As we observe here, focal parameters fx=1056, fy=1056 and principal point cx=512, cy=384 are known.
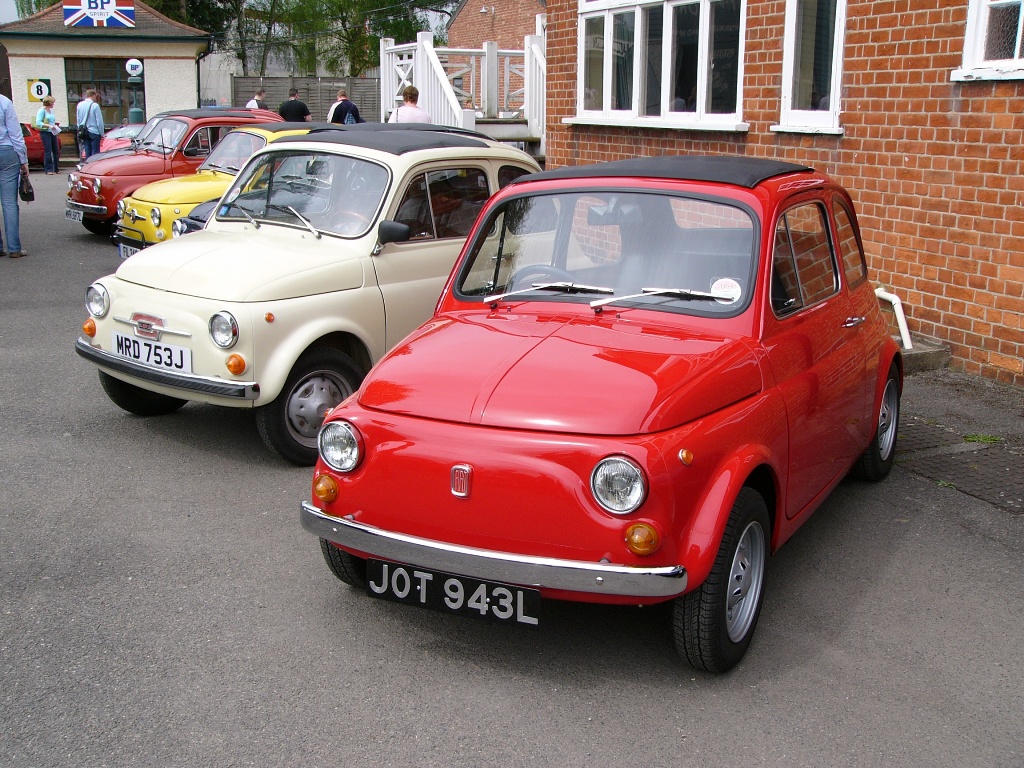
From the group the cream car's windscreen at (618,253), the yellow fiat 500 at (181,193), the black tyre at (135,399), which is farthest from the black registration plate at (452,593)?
the yellow fiat 500 at (181,193)

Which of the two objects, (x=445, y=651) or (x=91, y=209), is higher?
(x=91, y=209)

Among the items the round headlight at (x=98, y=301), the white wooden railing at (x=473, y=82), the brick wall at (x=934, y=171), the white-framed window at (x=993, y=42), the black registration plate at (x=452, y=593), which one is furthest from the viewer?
the white wooden railing at (x=473, y=82)

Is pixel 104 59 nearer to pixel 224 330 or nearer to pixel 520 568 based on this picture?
pixel 224 330

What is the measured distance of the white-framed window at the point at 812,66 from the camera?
346 inches

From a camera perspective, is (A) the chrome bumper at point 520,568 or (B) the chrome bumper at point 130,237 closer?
(A) the chrome bumper at point 520,568

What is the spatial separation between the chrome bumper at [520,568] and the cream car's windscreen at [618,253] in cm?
129

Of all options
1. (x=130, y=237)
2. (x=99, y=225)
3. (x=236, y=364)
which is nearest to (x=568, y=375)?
(x=236, y=364)

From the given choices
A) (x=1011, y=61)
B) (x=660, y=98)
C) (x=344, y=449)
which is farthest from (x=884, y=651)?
(x=660, y=98)

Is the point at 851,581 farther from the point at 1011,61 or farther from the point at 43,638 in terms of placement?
the point at 1011,61

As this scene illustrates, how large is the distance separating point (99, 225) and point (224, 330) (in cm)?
1106

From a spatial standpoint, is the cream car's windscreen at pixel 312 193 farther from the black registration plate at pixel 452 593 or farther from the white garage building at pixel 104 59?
the white garage building at pixel 104 59

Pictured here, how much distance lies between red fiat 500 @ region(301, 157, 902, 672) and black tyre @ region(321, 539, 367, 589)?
10mm

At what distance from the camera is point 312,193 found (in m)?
6.96

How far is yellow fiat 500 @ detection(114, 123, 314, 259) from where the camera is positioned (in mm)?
11609
